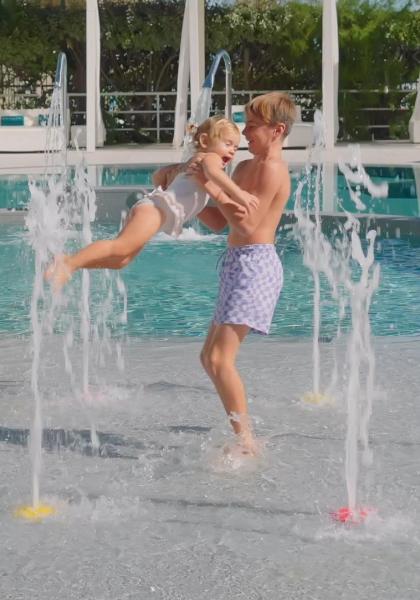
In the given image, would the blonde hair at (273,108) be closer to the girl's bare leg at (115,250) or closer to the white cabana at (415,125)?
the girl's bare leg at (115,250)

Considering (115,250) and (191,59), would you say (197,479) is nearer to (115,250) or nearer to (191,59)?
(115,250)

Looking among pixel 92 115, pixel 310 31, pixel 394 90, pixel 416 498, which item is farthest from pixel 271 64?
pixel 416 498

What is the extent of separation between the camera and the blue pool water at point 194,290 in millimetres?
6312

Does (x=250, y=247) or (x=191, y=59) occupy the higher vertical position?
(x=191, y=59)

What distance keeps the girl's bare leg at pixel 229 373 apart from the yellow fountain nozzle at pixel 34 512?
27.3 inches

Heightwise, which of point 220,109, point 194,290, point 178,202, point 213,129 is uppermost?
point 220,109

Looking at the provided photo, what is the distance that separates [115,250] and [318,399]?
4.75 ft

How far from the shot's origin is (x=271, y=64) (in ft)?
71.2

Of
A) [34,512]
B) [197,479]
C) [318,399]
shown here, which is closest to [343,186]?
[318,399]

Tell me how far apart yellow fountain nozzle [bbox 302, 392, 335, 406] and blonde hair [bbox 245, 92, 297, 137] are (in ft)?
4.30

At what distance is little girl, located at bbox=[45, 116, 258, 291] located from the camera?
3231mm

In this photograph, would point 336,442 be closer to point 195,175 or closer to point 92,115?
point 195,175

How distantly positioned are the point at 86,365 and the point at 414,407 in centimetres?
138

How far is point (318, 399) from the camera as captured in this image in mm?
4355
